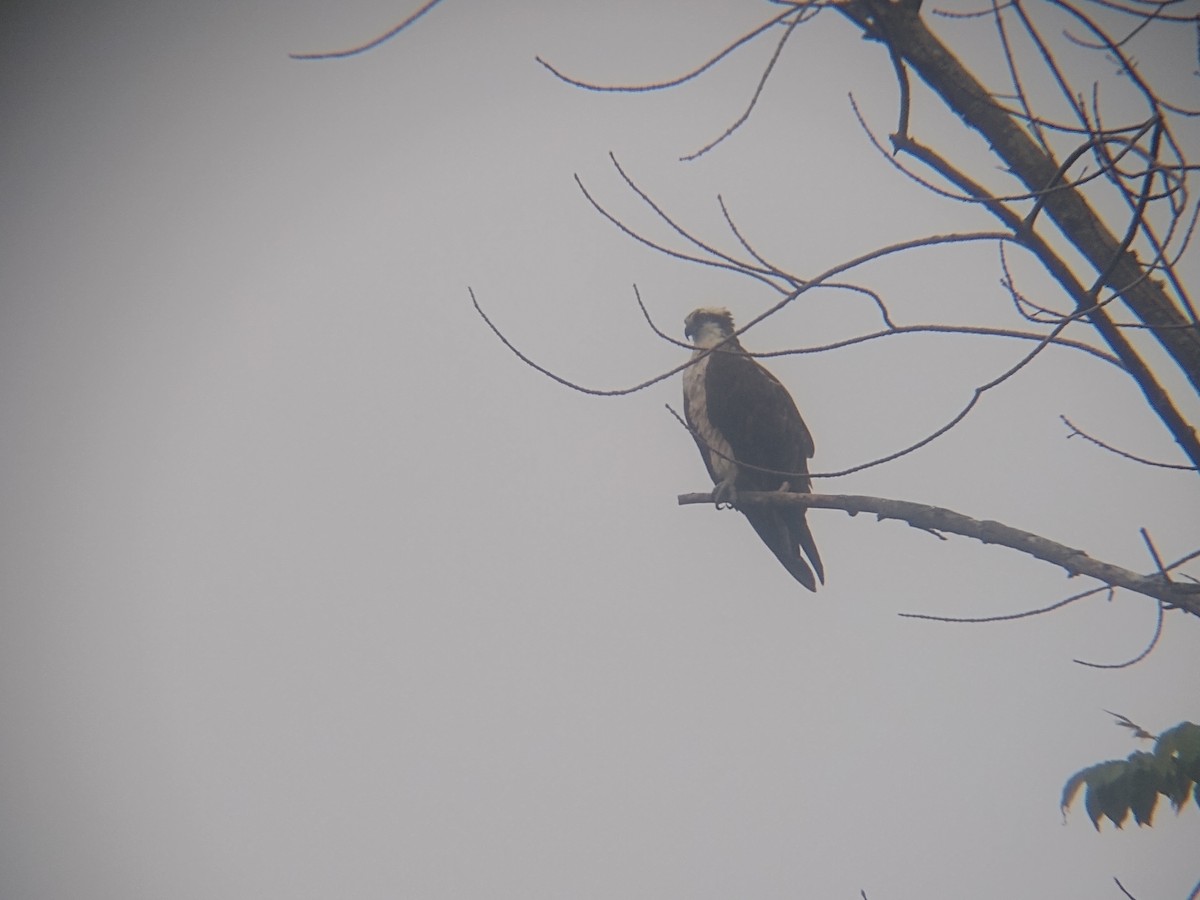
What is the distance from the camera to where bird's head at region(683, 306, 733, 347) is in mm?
4855

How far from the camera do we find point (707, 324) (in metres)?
4.90

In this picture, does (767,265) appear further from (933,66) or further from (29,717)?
(29,717)

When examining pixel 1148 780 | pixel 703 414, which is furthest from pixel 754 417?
pixel 1148 780

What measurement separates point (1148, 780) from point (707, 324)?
3573mm

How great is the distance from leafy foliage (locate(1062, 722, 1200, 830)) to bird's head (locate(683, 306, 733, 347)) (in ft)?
11.1

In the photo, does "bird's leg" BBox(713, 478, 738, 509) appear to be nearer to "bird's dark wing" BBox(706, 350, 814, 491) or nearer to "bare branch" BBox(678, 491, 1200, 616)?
"bird's dark wing" BBox(706, 350, 814, 491)

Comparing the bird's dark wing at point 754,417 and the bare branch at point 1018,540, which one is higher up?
the bird's dark wing at point 754,417

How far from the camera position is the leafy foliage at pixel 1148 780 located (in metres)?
1.68

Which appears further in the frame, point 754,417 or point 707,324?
point 707,324

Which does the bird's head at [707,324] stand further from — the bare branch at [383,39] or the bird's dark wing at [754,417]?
the bare branch at [383,39]

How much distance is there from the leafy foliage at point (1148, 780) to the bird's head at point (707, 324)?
339 centimetres

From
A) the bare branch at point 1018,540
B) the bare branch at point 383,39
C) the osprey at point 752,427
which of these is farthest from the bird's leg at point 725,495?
the bare branch at point 383,39

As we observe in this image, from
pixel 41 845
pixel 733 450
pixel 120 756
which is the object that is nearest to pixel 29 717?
pixel 120 756

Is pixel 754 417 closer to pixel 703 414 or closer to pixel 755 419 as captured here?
pixel 755 419
